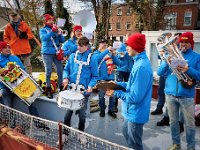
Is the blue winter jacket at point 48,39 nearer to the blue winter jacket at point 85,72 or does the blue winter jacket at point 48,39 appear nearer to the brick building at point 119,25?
the blue winter jacket at point 85,72

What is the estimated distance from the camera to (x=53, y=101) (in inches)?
195

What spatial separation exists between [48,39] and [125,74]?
175 cm

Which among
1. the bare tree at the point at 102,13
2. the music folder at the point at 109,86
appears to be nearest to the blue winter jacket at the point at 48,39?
the music folder at the point at 109,86

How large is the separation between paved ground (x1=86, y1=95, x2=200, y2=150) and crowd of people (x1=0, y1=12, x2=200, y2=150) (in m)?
0.25

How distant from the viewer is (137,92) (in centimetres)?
286

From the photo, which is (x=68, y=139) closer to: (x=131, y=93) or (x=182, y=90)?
(x=131, y=93)

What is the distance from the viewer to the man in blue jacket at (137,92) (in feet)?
9.44

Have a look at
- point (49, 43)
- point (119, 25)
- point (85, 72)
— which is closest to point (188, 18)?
point (119, 25)

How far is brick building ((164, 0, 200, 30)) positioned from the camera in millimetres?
36906

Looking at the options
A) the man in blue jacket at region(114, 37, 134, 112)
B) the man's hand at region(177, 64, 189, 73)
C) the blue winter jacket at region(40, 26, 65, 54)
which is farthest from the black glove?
the man's hand at region(177, 64, 189, 73)

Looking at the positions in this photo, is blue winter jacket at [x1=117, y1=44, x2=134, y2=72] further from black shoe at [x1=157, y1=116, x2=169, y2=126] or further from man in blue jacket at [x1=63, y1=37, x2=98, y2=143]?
man in blue jacket at [x1=63, y1=37, x2=98, y2=143]

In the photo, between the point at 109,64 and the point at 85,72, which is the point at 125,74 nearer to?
the point at 109,64

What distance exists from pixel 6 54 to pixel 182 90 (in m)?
2.95

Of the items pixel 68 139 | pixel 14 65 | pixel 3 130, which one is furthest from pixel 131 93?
pixel 14 65
